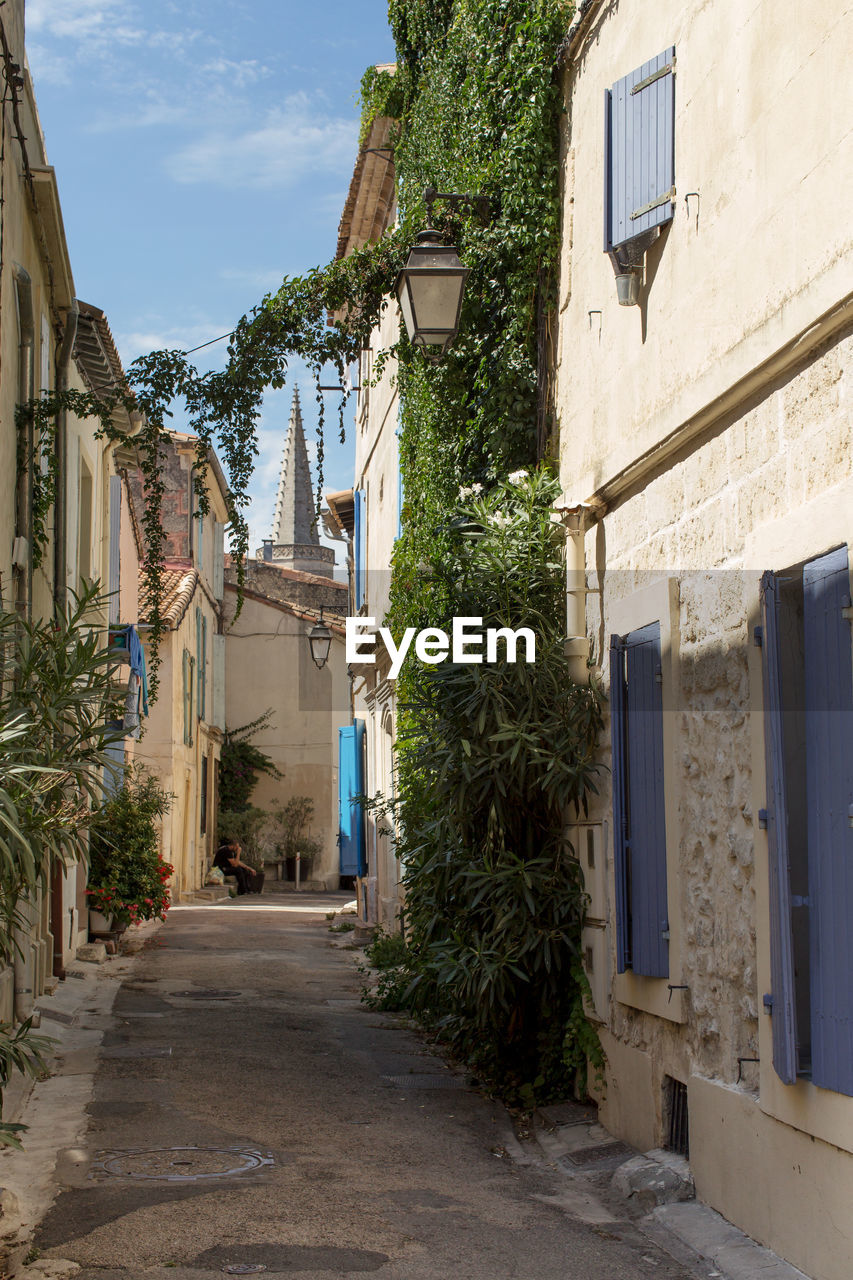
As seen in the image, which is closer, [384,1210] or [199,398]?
[384,1210]

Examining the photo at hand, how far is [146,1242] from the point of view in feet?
16.4

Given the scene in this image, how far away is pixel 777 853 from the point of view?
4.78 meters

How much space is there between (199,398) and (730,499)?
16.3 feet

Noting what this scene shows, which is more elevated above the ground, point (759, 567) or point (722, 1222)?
point (759, 567)

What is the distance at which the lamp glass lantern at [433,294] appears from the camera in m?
8.14

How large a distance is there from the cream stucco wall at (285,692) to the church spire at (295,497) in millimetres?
39008

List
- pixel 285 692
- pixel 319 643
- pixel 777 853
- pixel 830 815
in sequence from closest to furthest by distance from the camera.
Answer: pixel 830 815 → pixel 777 853 → pixel 319 643 → pixel 285 692

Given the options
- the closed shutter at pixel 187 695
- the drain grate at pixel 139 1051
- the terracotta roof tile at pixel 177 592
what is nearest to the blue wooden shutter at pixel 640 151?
the drain grate at pixel 139 1051

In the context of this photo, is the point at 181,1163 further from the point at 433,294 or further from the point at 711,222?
the point at 433,294

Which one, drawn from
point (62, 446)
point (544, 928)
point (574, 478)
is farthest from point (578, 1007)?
point (62, 446)

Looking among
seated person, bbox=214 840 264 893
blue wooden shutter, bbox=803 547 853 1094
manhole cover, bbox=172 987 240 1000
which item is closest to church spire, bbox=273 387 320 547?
seated person, bbox=214 840 264 893

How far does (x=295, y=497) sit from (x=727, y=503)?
69716mm

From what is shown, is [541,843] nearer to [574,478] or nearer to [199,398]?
[574,478]

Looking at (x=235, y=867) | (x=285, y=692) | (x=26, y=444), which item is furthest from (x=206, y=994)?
(x=285, y=692)
